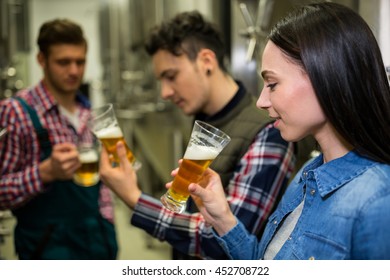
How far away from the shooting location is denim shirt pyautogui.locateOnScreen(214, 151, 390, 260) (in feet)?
2.56

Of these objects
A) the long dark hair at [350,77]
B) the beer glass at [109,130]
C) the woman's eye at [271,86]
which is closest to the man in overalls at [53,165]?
the beer glass at [109,130]

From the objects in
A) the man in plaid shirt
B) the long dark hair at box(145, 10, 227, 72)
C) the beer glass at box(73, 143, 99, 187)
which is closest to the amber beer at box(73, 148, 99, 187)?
the beer glass at box(73, 143, 99, 187)

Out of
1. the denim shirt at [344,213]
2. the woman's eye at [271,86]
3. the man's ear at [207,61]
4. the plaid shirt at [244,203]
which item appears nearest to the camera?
the denim shirt at [344,213]

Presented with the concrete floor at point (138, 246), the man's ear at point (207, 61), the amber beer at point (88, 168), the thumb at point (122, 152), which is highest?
the man's ear at point (207, 61)

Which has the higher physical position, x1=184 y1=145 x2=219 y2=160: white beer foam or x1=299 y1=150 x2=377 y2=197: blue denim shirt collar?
x1=299 y1=150 x2=377 y2=197: blue denim shirt collar

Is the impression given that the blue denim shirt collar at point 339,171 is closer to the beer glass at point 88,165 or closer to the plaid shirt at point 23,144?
the beer glass at point 88,165

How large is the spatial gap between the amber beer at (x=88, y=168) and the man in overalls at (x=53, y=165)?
0.12 feet

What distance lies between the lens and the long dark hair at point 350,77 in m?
0.83

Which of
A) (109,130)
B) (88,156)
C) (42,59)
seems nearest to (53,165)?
(88,156)

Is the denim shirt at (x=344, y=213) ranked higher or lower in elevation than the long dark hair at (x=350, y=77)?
lower

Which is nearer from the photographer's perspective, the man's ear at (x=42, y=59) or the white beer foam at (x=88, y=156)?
the white beer foam at (x=88, y=156)

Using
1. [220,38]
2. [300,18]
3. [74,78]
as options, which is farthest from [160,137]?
[300,18]

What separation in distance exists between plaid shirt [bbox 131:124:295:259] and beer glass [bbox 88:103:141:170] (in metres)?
0.15

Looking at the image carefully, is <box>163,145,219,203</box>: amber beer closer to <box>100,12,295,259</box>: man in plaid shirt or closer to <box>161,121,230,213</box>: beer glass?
<box>161,121,230,213</box>: beer glass
